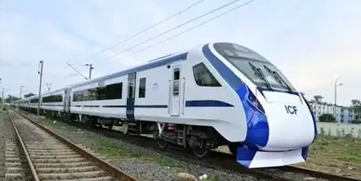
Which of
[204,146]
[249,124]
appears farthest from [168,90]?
[249,124]

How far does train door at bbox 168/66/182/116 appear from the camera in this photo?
11389mm

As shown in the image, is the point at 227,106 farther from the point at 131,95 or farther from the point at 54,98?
the point at 54,98

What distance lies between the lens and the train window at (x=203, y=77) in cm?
988

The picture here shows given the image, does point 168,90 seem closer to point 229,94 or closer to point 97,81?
point 229,94

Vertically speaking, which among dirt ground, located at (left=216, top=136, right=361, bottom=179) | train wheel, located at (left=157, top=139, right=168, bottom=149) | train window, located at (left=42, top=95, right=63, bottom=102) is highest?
train window, located at (left=42, top=95, right=63, bottom=102)

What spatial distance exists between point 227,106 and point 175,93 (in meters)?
2.64

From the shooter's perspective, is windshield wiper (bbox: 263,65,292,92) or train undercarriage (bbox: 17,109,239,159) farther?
train undercarriage (bbox: 17,109,239,159)

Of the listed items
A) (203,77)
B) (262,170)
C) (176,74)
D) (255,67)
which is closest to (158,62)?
(176,74)

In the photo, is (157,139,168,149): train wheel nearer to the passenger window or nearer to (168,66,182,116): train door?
(168,66,182,116): train door

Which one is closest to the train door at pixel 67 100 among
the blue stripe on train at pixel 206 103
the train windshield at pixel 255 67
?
the blue stripe on train at pixel 206 103

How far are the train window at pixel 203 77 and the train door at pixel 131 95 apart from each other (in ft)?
16.4

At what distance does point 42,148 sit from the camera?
43.5ft

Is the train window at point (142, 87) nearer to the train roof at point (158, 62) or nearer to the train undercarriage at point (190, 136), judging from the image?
the train roof at point (158, 62)

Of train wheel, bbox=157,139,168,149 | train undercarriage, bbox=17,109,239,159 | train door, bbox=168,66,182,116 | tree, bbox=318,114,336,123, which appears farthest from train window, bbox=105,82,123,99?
tree, bbox=318,114,336,123
